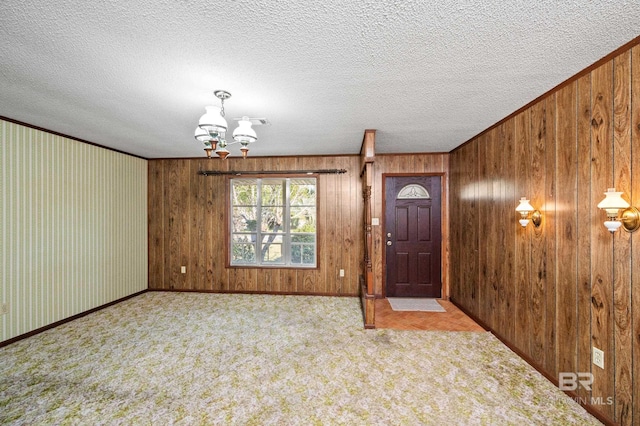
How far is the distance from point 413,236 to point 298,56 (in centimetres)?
385

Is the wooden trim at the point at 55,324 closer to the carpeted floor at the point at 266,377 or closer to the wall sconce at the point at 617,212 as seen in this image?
the carpeted floor at the point at 266,377

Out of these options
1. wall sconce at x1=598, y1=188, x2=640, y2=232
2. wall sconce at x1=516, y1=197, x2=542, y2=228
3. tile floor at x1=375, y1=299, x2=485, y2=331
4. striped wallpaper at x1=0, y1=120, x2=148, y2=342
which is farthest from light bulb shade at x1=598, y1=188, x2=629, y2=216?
striped wallpaper at x1=0, y1=120, x2=148, y2=342

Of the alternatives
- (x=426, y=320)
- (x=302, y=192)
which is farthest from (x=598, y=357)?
(x=302, y=192)

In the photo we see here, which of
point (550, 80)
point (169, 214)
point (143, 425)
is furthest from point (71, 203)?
point (550, 80)

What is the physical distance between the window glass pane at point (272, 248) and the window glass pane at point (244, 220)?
0.33 m

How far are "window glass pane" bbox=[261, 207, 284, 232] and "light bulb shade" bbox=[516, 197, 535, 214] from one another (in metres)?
3.59

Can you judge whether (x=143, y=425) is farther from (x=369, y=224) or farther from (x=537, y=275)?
(x=537, y=275)

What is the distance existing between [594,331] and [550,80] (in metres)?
1.89

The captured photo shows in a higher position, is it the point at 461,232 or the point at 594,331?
the point at 461,232

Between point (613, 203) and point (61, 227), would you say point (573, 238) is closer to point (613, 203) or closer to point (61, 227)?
point (613, 203)

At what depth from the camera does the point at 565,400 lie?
6.93 feet

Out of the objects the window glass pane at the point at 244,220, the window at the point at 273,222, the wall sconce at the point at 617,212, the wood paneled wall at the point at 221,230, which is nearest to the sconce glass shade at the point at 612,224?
the wall sconce at the point at 617,212

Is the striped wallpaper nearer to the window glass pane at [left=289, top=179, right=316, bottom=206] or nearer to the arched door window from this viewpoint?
the window glass pane at [left=289, top=179, right=316, bottom=206]

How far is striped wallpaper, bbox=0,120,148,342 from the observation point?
10.3 ft
